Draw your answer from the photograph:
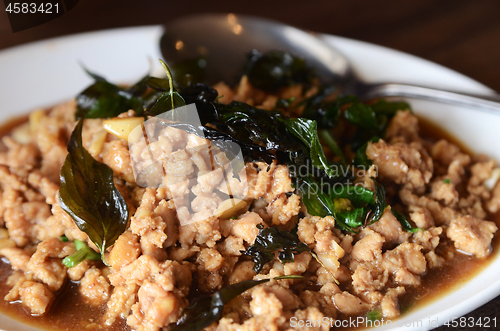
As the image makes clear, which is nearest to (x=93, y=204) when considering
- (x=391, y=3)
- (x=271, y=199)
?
(x=271, y=199)

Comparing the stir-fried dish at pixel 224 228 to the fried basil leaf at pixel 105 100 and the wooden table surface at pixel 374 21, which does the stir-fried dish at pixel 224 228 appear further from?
the wooden table surface at pixel 374 21

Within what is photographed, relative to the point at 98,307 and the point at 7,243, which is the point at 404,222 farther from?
the point at 7,243

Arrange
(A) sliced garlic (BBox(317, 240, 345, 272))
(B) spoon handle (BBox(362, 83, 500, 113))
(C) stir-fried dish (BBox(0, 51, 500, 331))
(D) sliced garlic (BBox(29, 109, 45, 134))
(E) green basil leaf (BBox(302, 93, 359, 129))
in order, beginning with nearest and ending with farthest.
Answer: (C) stir-fried dish (BBox(0, 51, 500, 331)) → (A) sliced garlic (BBox(317, 240, 345, 272)) → (E) green basil leaf (BBox(302, 93, 359, 129)) → (B) spoon handle (BBox(362, 83, 500, 113)) → (D) sliced garlic (BBox(29, 109, 45, 134))

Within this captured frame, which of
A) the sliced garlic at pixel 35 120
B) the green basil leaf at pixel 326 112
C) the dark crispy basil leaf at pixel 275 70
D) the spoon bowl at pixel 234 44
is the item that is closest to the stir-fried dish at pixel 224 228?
the green basil leaf at pixel 326 112

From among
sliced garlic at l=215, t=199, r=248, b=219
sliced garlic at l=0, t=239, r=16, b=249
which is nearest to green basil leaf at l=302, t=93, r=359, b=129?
sliced garlic at l=215, t=199, r=248, b=219

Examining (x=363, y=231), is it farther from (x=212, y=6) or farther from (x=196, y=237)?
(x=212, y=6)

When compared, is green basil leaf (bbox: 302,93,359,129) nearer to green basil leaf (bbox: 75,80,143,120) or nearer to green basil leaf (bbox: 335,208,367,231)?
green basil leaf (bbox: 335,208,367,231)
